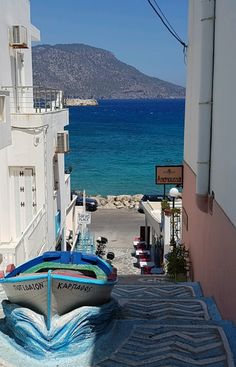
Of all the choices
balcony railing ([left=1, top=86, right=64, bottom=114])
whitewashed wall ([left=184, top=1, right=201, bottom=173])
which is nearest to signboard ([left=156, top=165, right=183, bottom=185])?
whitewashed wall ([left=184, top=1, right=201, bottom=173])

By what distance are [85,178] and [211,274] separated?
54857mm

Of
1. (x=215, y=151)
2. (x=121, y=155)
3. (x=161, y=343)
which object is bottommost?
(x=121, y=155)

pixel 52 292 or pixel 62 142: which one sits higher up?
pixel 62 142

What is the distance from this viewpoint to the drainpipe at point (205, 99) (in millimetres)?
9289

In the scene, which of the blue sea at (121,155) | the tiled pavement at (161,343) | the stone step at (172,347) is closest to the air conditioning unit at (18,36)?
the tiled pavement at (161,343)

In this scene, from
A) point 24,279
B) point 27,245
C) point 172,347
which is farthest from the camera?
point 27,245

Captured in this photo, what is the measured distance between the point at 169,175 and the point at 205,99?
16.4ft

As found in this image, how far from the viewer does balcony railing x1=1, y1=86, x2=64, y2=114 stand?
14.7m

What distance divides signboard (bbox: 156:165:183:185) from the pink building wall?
0.90 meters

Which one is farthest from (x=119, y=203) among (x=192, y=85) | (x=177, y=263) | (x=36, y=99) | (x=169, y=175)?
(x=192, y=85)

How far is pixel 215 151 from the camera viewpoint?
356 inches

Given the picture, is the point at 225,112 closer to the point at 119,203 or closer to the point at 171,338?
the point at 171,338

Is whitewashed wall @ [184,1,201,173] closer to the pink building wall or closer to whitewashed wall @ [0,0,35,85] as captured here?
the pink building wall

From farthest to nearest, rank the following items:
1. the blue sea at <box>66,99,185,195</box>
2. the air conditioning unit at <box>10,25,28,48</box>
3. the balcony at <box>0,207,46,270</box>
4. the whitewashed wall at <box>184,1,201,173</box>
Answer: the blue sea at <box>66,99,185,195</box>, the air conditioning unit at <box>10,25,28,48</box>, the whitewashed wall at <box>184,1,201,173</box>, the balcony at <box>0,207,46,270</box>
